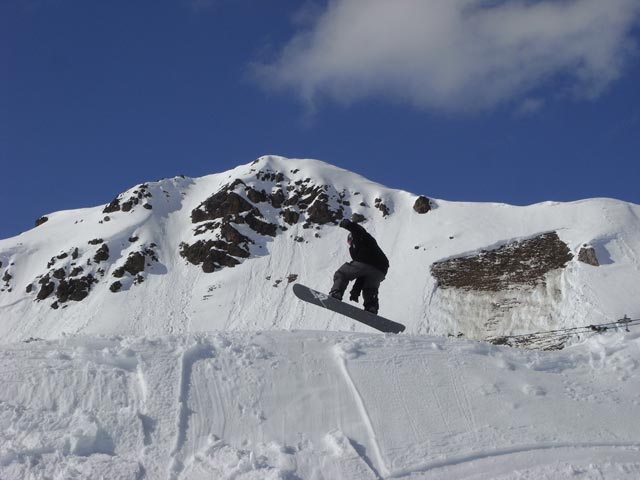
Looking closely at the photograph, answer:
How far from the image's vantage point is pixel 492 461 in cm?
726

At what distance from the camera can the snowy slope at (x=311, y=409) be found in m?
7.04

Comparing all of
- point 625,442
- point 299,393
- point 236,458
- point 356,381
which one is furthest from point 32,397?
point 625,442

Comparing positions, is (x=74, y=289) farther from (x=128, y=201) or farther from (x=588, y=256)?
(x=588, y=256)

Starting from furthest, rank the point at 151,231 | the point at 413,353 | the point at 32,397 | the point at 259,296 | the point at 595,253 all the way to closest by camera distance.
→ 1. the point at 151,231
2. the point at 259,296
3. the point at 595,253
4. the point at 413,353
5. the point at 32,397

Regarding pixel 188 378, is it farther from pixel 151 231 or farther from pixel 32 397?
pixel 151 231

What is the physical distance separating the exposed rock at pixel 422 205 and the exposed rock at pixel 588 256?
23.7m

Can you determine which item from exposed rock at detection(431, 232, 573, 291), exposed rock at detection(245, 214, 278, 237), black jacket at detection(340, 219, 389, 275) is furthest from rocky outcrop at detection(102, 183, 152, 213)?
black jacket at detection(340, 219, 389, 275)

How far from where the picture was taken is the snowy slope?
704cm

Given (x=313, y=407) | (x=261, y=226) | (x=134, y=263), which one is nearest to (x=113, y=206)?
(x=134, y=263)

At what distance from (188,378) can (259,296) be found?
49.0 m

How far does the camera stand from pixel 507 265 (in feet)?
171

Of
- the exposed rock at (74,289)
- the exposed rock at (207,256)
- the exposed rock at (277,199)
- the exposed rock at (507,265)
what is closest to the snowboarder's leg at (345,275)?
the exposed rock at (507,265)

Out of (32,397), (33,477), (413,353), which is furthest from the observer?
(413,353)

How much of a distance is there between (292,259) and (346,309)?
5302cm
